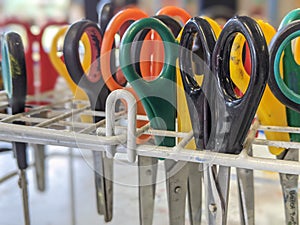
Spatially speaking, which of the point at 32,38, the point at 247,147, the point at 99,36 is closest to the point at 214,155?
the point at 247,147

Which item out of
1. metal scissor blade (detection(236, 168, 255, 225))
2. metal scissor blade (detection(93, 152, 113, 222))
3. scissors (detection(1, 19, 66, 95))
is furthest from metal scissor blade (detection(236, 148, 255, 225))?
scissors (detection(1, 19, 66, 95))

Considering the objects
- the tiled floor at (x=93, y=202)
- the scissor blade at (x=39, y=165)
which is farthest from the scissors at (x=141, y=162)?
the scissor blade at (x=39, y=165)

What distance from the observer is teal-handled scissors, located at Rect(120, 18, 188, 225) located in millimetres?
291

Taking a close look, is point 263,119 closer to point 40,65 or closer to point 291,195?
point 291,195

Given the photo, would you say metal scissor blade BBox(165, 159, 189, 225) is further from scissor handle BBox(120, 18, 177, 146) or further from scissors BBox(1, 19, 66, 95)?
scissors BBox(1, 19, 66, 95)

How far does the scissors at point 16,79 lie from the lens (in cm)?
35

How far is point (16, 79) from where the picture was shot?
1.15ft

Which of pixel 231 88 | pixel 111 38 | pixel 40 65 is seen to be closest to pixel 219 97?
pixel 231 88

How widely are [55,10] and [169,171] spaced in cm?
169

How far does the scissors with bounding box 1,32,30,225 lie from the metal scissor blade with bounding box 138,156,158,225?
106mm

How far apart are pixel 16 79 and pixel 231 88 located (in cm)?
18

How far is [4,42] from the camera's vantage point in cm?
36

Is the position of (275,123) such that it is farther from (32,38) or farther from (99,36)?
(32,38)

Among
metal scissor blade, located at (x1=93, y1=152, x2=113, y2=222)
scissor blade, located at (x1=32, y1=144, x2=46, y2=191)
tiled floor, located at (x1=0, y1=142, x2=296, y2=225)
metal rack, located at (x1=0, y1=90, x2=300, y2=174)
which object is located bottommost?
tiled floor, located at (x1=0, y1=142, x2=296, y2=225)
